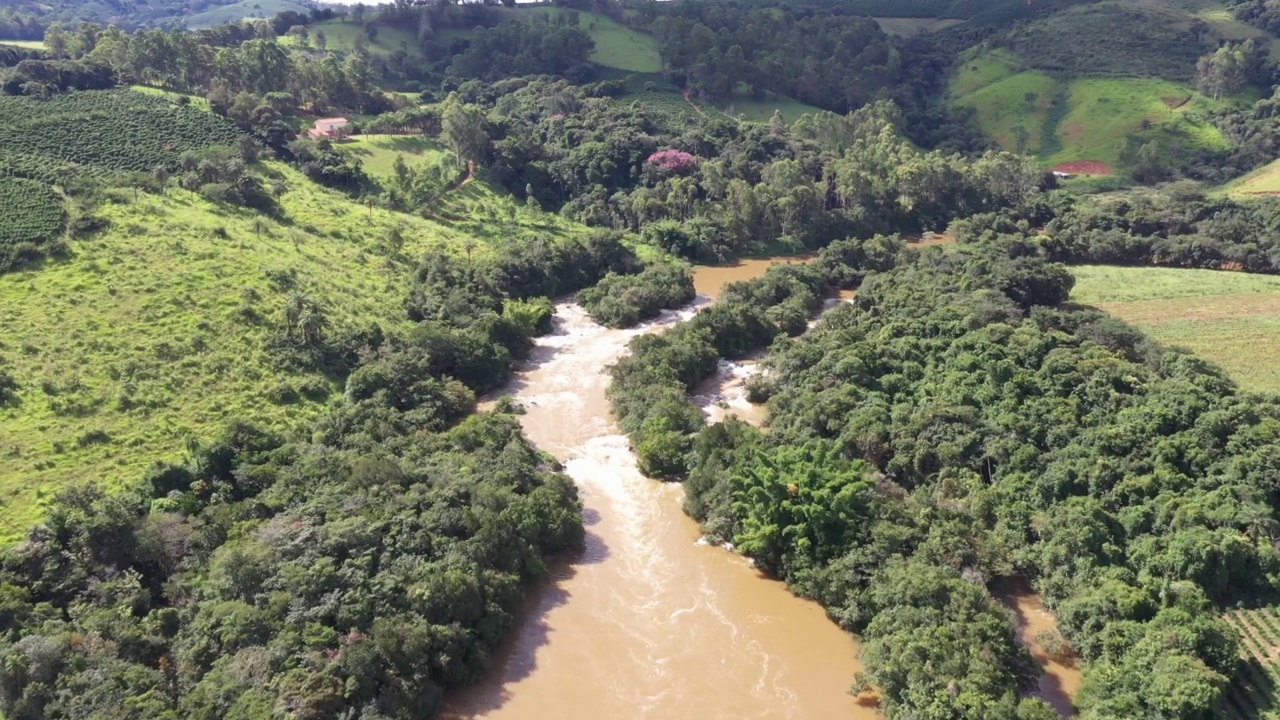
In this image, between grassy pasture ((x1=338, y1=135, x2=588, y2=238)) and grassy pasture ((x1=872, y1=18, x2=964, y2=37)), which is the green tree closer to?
grassy pasture ((x1=338, y1=135, x2=588, y2=238))

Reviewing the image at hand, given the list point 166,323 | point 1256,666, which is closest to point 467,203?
point 166,323

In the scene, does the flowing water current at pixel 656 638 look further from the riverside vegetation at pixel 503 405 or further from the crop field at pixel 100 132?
the crop field at pixel 100 132

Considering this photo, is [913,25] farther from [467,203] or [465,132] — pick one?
[467,203]

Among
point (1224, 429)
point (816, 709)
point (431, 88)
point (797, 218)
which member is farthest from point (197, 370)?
point (431, 88)

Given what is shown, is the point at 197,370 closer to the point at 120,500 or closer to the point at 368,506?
the point at 120,500

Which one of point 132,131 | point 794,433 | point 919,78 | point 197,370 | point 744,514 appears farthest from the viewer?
point 919,78

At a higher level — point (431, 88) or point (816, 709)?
point (431, 88)

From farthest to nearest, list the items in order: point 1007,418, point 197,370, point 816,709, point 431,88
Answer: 1. point 431,88
2. point 197,370
3. point 1007,418
4. point 816,709
